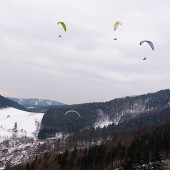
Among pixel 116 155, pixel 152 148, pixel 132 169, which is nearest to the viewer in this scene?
pixel 132 169

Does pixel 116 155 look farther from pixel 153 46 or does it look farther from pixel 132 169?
pixel 153 46

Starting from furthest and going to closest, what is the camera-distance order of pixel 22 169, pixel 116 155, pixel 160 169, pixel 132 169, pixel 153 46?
pixel 22 169, pixel 116 155, pixel 132 169, pixel 160 169, pixel 153 46

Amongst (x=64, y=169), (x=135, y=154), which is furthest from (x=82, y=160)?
(x=135, y=154)

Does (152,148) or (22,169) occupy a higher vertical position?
(152,148)

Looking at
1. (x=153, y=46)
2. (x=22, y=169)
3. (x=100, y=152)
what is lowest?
(x=22, y=169)

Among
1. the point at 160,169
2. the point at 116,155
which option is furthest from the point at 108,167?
the point at 160,169

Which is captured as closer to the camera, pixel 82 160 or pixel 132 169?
pixel 132 169

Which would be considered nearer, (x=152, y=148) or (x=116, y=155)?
(x=152, y=148)

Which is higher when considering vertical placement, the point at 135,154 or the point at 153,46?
the point at 153,46

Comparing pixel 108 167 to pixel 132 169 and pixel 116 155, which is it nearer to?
pixel 116 155
